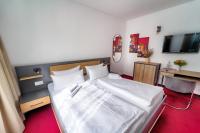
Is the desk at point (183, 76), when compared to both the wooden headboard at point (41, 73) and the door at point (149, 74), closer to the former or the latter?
the door at point (149, 74)

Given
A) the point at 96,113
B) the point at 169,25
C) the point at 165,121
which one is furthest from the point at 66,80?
the point at 169,25

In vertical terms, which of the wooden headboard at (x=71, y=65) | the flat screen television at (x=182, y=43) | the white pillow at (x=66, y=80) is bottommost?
the white pillow at (x=66, y=80)

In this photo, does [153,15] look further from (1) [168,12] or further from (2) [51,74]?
(2) [51,74]

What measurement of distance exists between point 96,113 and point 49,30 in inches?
78.2

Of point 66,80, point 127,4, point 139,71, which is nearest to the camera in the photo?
point 66,80

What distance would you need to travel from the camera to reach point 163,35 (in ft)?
9.89

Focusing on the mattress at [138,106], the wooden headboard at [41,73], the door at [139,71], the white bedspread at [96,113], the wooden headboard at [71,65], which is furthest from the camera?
the door at [139,71]

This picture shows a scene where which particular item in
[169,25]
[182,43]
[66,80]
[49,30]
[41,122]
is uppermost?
[169,25]

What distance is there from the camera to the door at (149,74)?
3072 millimetres

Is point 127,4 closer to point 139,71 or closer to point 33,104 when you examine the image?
point 139,71

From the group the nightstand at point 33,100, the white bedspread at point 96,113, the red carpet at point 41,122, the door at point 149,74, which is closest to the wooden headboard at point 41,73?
the nightstand at point 33,100

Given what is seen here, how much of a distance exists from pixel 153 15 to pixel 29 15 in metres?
3.56

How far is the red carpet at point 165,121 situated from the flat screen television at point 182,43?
1461 millimetres

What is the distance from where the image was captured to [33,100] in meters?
1.70
